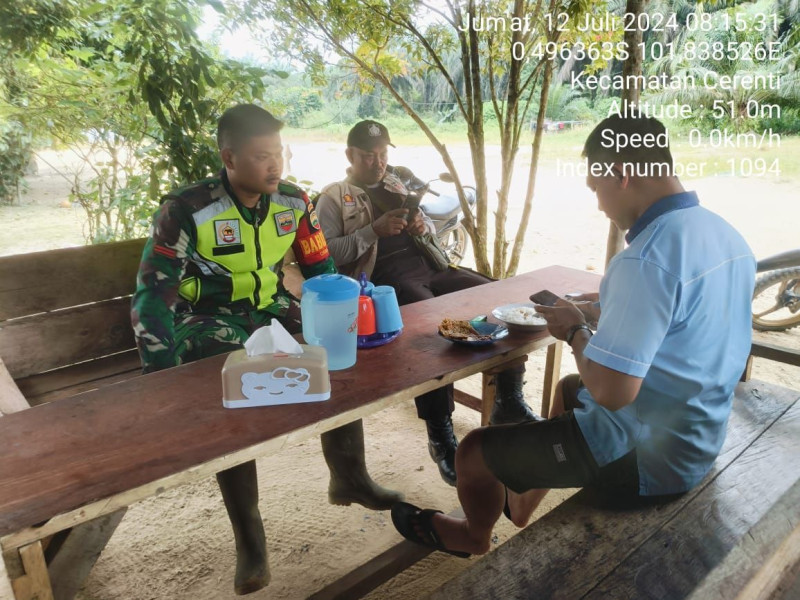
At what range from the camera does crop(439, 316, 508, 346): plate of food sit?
5.90 ft

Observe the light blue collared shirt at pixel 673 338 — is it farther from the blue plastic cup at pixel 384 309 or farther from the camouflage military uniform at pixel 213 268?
the camouflage military uniform at pixel 213 268

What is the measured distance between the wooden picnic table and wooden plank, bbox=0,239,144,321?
42.1 inches

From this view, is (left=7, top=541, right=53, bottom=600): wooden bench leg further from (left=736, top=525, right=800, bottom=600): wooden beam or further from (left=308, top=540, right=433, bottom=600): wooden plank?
(left=736, top=525, right=800, bottom=600): wooden beam

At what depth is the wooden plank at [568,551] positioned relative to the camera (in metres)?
1.27

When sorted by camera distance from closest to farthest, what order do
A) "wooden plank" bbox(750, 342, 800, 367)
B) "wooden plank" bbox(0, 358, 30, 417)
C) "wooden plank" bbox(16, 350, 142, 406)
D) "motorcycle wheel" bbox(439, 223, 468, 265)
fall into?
"wooden plank" bbox(0, 358, 30, 417)
"wooden plank" bbox(16, 350, 142, 406)
"wooden plank" bbox(750, 342, 800, 367)
"motorcycle wheel" bbox(439, 223, 468, 265)

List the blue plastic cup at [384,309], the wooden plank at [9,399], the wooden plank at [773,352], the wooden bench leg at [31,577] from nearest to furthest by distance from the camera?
the wooden bench leg at [31,577]
the wooden plank at [9,399]
the blue plastic cup at [384,309]
the wooden plank at [773,352]

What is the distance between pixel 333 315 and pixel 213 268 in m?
0.77

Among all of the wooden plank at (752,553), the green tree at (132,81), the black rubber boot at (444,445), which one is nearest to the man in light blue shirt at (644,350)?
the wooden plank at (752,553)

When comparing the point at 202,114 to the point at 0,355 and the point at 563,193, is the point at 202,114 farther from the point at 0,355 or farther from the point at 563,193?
the point at 563,193

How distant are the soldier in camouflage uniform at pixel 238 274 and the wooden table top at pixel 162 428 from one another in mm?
356

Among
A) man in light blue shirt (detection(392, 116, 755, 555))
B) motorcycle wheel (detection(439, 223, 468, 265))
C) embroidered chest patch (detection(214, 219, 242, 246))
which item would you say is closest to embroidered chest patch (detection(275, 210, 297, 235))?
embroidered chest patch (detection(214, 219, 242, 246))

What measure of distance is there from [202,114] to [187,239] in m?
1.28

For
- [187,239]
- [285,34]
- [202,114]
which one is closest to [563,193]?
[285,34]

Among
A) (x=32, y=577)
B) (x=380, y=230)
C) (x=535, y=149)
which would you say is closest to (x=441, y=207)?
(x=535, y=149)
